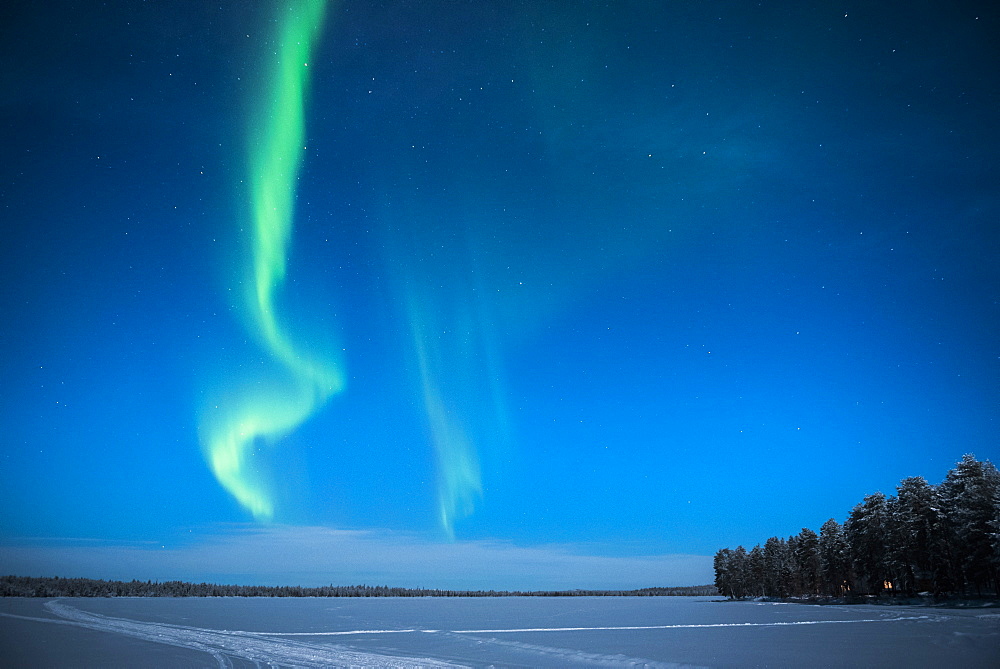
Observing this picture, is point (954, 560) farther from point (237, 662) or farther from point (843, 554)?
point (237, 662)

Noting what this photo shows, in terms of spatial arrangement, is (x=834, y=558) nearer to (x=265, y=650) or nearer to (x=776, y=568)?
(x=776, y=568)

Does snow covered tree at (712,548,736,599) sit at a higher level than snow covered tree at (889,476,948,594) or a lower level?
lower

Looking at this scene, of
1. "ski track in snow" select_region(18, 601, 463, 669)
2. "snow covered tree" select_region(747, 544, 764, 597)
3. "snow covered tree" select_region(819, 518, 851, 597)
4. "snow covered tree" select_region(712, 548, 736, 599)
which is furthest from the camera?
"snow covered tree" select_region(712, 548, 736, 599)

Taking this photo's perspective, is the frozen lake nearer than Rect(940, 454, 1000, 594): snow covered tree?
Yes

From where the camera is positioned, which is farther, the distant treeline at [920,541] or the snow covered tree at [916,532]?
the snow covered tree at [916,532]

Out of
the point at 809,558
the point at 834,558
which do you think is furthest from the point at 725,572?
the point at 834,558

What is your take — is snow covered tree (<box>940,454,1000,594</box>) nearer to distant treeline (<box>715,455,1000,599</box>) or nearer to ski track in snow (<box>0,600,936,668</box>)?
distant treeline (<box>715,455,1000,599</box>)

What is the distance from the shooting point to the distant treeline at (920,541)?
5944 centimetres

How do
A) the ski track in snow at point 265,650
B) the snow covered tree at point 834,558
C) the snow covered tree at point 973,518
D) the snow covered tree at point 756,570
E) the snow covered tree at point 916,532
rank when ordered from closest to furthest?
the ski track in snow at point 265,650 < the snow covered tree at point 973,518 < the snow covered tree at point 916,532 < the snow covered tree at point 834,558 < the snow covered tree at point 756,570

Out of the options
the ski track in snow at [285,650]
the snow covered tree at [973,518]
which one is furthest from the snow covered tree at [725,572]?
the ski track in snow at [285,650]

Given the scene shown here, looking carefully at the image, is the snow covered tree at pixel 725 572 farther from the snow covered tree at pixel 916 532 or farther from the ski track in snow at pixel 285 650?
the ski track in snow at pixel 285 650

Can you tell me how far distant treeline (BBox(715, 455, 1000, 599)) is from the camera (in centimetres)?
5944

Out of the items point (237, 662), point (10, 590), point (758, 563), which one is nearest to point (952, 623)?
point (237, 662)

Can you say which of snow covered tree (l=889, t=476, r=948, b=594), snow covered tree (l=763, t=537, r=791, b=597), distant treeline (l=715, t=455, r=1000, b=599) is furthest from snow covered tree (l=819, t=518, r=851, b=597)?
snow covered tree (l=763, t=537, r=791, b=597)
